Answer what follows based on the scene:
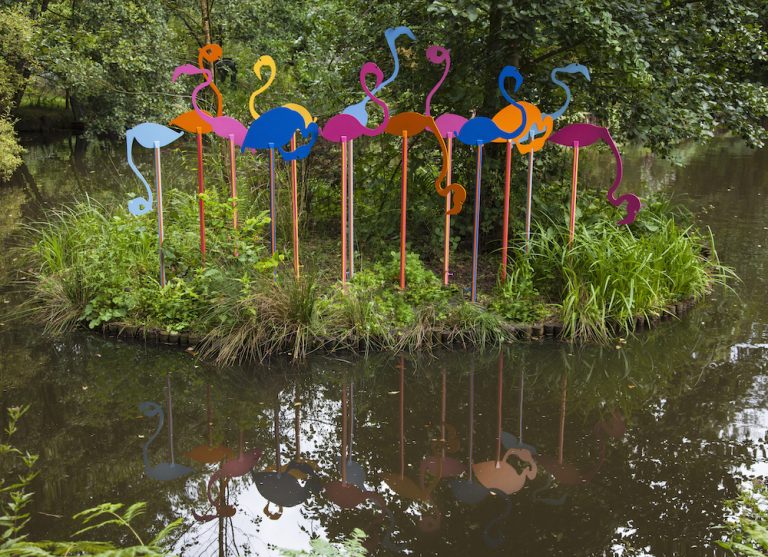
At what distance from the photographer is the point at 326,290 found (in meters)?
5.96

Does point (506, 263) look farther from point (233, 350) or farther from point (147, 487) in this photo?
point (147, 487)

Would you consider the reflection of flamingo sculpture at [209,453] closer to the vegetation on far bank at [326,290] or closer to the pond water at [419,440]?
the pond water at [419,440]

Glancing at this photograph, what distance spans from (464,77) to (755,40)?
257 cm

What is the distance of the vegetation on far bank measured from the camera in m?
5.37

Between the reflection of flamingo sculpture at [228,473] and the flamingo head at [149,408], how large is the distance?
685 millimetres

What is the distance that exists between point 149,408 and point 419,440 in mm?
1691

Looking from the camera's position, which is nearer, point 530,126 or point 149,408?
point 149,408

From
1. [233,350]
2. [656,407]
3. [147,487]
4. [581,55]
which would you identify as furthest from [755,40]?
[147,487]

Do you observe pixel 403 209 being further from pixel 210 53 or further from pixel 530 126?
pixel 210 53

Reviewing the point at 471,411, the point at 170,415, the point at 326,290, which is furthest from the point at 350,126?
the point at 170,415

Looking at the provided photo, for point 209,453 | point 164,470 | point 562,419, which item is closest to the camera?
point 164,470

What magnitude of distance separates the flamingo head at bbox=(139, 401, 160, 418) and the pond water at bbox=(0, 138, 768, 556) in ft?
0.07

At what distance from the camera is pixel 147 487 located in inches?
145

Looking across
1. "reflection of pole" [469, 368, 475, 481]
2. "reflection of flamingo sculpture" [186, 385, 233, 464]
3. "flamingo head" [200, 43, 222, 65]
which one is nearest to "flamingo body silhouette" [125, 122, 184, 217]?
"flamingo head" [200, 43, 222, 65]
